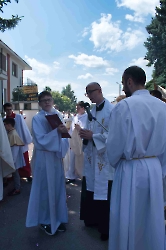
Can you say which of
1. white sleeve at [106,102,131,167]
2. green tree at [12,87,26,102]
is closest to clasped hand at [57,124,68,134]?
white sleeve at [106,102,131,167]

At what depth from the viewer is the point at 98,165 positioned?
3.22 metres

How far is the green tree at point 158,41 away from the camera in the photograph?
1708cm

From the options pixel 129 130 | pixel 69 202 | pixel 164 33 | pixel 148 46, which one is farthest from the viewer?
pixel 148 46

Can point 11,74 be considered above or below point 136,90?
above

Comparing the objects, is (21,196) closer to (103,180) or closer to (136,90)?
(103,180)

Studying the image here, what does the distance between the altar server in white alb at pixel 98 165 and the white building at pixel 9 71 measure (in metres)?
19.0

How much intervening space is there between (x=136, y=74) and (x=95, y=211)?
2283 millimetres

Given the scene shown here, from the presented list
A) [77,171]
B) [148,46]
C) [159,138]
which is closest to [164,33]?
[148,46]

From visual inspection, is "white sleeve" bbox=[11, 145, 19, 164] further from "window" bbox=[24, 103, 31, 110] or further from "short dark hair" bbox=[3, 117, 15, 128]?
"window" bbox=[24, 103, 31, 110]

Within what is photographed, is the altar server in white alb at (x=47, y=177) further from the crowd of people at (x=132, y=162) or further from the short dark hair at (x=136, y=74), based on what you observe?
the short dark hair at (x=136, y=74)

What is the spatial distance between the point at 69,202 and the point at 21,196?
1.08 m

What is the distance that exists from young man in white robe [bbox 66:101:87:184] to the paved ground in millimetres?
1538

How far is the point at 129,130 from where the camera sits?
2014mm

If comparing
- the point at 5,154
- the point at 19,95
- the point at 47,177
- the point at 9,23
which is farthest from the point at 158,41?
the point at 47,177
